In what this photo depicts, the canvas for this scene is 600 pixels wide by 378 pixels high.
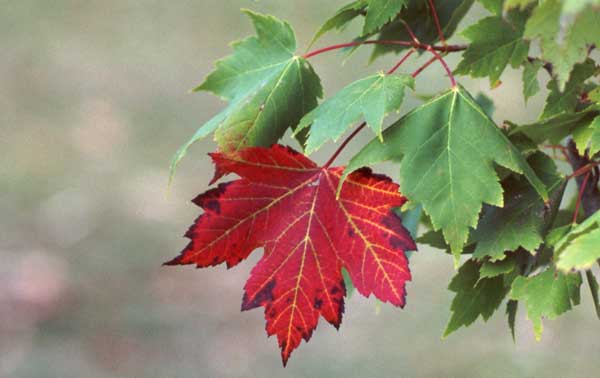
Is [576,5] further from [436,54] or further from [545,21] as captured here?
[436,54]

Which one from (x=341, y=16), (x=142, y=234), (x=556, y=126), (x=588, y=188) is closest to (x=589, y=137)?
(x=556, y=126)

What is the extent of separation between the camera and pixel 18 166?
3793mm

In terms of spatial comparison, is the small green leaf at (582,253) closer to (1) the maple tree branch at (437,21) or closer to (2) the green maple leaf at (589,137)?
(2) the green maple leaf at (589,137)

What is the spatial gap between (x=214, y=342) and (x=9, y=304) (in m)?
0.83

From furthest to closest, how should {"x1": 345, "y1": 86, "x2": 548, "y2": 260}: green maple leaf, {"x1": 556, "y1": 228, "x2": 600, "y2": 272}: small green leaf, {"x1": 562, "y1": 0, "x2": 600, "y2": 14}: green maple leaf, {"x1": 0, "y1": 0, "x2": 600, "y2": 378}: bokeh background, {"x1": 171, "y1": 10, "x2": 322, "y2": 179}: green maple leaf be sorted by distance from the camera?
{"x1": 0, "y1": 0, "x2": 600, "y2": 378}: bokeh background
{"x1": 171, "y1": 10, "x2": 322, "y2": 179}: green maple leaf
{"x1": 345, "y1": 86, "x2": 548, "y2": 260}: green maple leaf
{"x1": 556, "y1": 228, "x2": 600, "y2": 272}: small green leaf
{"x1": 562, "y1": 0, "x2": 600, "y2": 14}: green maple leaf

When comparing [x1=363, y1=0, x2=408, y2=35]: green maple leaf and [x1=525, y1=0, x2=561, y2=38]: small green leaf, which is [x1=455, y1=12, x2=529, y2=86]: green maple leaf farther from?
[x1=525, y1=0, x2=561, y2=38]: small green leaf

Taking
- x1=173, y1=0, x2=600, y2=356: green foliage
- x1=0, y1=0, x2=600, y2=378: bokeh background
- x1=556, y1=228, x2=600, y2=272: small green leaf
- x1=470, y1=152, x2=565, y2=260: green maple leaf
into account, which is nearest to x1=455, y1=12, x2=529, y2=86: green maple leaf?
x1=173, y1=0, x2=600, y2=356: green foliage

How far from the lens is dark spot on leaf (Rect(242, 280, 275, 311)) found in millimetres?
726

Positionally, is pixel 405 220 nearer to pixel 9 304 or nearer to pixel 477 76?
pixel 477 76

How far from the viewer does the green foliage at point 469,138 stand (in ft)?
2.26

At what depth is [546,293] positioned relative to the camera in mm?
719

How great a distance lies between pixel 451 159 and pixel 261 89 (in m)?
0.23

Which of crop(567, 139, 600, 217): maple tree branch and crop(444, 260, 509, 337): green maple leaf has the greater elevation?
crop(567, 139, 600, 217): maple tree branch

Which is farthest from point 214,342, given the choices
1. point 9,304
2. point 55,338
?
point 9,304
